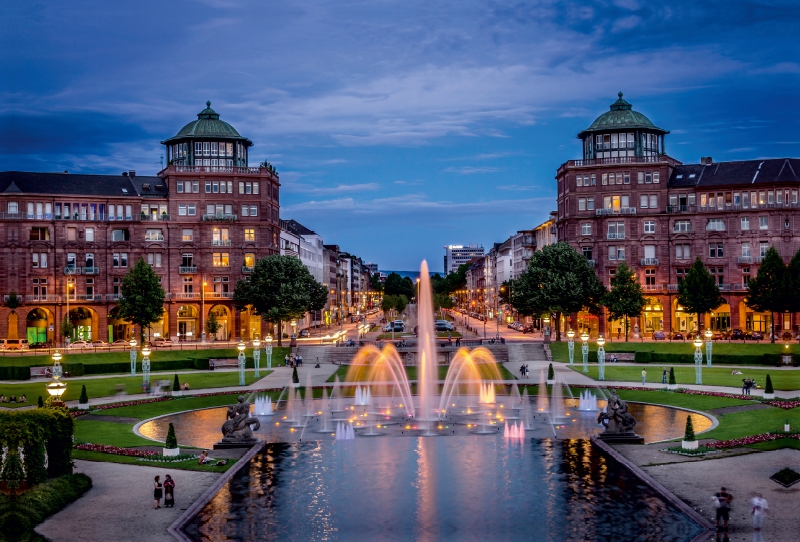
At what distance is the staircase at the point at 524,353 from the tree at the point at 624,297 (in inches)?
527

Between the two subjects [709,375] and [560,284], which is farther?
[560,284]

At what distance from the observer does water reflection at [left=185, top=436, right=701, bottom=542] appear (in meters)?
32.0

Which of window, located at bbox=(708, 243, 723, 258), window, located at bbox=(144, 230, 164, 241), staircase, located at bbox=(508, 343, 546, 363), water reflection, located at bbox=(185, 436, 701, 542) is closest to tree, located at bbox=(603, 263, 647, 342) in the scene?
staircase, located at bbox=(508, 343, 546, 363)

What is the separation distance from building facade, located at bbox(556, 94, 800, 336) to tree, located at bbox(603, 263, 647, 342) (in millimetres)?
10764

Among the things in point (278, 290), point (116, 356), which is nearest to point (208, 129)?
point (278, 290)

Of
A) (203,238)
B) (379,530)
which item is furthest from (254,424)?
(203,238)

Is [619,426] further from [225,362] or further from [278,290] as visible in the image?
[278,290]

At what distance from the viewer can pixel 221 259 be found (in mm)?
124938

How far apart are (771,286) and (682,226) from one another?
761 inches

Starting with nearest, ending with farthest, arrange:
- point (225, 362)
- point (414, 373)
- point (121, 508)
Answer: point (121, 508) < point (414, 373) < point (225, 362)

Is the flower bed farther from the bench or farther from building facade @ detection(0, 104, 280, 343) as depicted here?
building facade @ detection(0, 104, 280, 343)

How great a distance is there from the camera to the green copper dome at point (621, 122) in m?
128

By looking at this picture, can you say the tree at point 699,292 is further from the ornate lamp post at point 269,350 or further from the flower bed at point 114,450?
the flower bed at point 114,450

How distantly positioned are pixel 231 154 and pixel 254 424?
84.1 m
